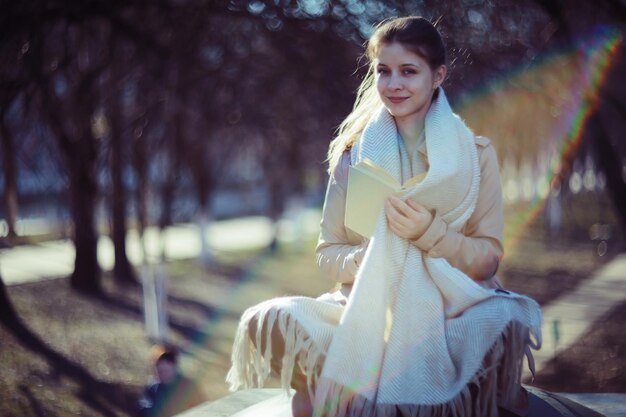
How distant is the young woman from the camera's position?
3.17 metres

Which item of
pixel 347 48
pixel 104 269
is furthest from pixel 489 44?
pixel 104 269

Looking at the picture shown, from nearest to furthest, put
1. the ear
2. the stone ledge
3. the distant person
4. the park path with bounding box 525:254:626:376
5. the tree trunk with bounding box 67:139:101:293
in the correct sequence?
1. the ear
2. the stone ledge
3. the distant person
4. the park path with bounding box 525:254:626:376
5. the tree trunk with bounding box 67:139:101:293

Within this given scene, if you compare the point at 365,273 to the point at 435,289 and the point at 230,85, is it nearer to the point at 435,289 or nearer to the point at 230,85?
the point at 435,289

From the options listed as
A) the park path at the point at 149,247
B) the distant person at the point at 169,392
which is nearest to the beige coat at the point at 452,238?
the distant person at the point at 169,392

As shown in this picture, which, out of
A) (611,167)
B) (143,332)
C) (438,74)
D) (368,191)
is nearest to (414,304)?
(368,191)

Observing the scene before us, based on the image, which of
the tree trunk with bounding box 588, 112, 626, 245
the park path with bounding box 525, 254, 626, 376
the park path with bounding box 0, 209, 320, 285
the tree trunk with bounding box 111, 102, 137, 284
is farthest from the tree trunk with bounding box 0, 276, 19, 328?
the tree trunk with bounding box 588, 112, 626, 245

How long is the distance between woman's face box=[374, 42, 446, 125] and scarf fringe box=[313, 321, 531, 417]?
2.68 feet

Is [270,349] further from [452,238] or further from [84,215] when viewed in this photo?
[84,215]

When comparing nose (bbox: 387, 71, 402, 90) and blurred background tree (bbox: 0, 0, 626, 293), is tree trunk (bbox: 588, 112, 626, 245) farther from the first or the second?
nose (bbox: 387, 71, 402, 90)

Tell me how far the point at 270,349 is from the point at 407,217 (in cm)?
62

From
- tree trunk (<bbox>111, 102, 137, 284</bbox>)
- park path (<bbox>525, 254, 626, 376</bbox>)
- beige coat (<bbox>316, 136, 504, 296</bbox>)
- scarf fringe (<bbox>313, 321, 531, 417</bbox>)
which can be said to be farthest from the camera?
tree trunk (<bbox>111, 102, 137, 284</bbox>)

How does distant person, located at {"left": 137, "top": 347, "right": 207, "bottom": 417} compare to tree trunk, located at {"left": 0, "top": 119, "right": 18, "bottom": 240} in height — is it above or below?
below

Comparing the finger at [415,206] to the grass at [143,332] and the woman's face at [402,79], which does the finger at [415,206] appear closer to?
the woman's face at [402,79]

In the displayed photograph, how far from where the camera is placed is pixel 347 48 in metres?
8.84
